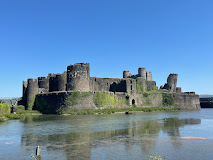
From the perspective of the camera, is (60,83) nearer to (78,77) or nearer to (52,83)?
(52,83)

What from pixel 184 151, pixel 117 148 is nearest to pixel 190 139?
pixel 184 151

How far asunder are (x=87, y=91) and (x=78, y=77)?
12.1 feet

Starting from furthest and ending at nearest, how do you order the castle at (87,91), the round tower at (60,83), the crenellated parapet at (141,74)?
the crenellated parapet at (141,74) < the round tower at (60,83) < the castle at (87,91)

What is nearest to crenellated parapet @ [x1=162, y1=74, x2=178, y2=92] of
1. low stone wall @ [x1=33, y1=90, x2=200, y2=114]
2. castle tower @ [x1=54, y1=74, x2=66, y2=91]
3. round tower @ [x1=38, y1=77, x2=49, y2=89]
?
low stone wall @ [x1=33, y1=90, x2=200, y2=114]

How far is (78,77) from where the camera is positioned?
163ft

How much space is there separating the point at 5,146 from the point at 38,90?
40003mm

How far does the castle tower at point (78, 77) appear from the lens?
49406 mm

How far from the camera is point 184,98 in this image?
6906cm

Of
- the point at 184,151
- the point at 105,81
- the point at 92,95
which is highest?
the point at 105,81

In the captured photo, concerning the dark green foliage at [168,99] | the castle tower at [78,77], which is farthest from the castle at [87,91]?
the dark green foliage at [168,99]

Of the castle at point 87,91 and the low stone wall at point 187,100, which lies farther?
the low stone wall at point 187,100

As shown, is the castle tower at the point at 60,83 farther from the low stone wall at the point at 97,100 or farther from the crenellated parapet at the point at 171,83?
the crenellated parapet at the point at 171,83

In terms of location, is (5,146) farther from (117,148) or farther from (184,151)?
(184,151)

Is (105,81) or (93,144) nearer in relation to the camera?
(93,144)
